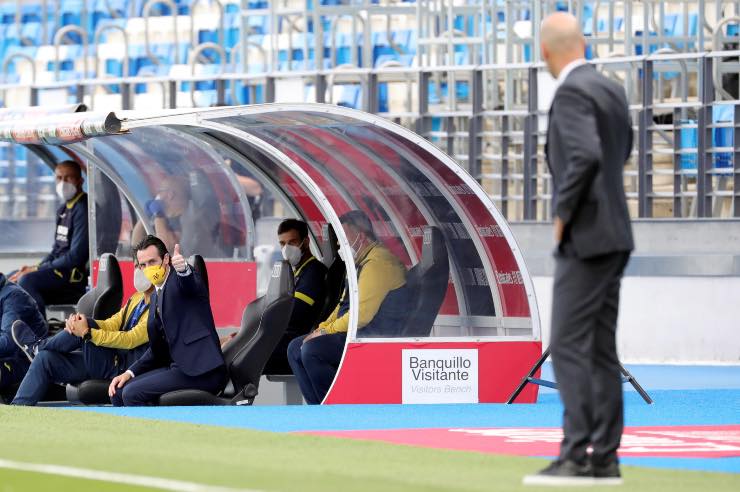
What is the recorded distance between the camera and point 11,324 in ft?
43.1

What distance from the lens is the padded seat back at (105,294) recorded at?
46.4 feet

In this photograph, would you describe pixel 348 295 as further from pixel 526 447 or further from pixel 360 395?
pixel 526 447

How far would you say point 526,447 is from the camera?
930 centimetres

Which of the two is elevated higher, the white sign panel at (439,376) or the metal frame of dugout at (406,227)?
the metal frame of dugout at (406,227)

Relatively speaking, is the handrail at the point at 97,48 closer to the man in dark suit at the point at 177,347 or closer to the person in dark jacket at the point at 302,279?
the person in dark jacket at the point at 302,279

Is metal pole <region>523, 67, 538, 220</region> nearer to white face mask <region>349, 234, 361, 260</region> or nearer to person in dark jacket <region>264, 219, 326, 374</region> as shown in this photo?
person in dark jacket <region>264, 219, 326, 374</region>

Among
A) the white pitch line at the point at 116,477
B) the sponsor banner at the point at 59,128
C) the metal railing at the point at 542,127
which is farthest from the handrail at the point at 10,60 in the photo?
the white pitch line at the point at 116,477

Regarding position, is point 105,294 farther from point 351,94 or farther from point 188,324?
point 351,94

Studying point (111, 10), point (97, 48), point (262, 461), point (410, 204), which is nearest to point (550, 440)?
point (262, 461)

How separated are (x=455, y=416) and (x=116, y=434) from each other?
3.11 metres

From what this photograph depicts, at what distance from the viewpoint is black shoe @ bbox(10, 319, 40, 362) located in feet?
42.9

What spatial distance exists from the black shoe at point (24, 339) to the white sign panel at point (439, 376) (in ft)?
9.69

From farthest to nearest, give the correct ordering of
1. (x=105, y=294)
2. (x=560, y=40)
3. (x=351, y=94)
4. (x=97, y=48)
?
(x=97, y=48), (x=351, y=94), (x=105, y=294), (x=560, y=40)

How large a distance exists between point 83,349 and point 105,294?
4.62ft
